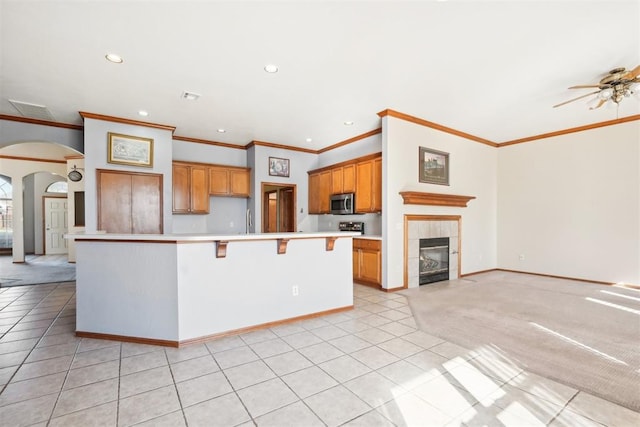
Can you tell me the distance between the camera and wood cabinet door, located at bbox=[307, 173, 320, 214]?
6777 mm

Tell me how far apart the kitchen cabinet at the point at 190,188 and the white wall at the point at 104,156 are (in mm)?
498

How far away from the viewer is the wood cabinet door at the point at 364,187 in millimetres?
5367

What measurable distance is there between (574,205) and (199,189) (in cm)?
753

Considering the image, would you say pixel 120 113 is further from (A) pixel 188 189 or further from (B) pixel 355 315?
(B) pixel 355 315

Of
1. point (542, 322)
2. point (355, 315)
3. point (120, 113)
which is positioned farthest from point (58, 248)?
point (542, 322)

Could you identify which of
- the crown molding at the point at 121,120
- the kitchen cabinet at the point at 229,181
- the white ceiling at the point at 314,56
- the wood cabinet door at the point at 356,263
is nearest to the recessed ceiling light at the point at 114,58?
the white ceiling at the point at 314,56

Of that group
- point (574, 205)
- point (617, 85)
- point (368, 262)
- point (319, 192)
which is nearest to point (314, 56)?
point (368, 262)

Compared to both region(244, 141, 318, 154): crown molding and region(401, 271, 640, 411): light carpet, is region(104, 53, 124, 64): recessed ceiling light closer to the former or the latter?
region(244, 141, 318, 154): crown molding

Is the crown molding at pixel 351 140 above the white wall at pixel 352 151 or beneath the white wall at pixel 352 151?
above

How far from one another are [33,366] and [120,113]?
378 centimetres

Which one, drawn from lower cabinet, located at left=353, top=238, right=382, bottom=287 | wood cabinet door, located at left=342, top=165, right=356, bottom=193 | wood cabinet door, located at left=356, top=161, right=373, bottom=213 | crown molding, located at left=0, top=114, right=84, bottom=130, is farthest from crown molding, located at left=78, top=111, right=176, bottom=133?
lower cabinet, located at left=353, top=238, right=382, bottom=287

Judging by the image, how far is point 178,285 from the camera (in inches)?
107

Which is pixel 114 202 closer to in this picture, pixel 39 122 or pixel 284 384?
pixel 39 122

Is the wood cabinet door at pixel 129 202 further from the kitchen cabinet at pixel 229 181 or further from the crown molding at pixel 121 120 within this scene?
the kitchen cabinet at pixel 229 181
